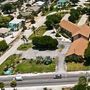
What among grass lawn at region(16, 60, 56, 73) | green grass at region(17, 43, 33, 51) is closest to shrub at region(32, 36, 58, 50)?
green grass at region(17, 43, 33, 51)

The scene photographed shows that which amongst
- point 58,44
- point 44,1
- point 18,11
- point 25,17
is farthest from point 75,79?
point 44,1

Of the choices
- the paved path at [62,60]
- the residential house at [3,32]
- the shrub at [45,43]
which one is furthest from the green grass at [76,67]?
the residential house at [3,32]

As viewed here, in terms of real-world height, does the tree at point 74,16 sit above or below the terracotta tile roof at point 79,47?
below

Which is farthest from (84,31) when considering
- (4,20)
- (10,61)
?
(4,20)

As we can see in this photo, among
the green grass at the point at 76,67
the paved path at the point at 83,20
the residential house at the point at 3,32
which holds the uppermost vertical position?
the green grass at the point at 76,67

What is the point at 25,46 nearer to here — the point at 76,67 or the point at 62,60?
the point at 62,60

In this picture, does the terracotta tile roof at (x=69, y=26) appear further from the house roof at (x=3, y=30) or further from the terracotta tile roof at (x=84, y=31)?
the house roof at (x=3, y=30)

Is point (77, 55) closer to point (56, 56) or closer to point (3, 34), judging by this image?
point (56, 56)
